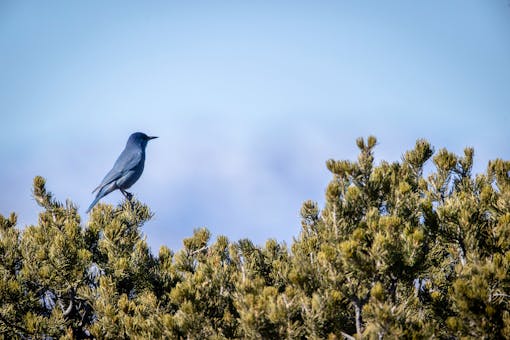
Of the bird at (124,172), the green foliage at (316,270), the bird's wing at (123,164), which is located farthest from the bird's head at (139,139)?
the green foliage at (316,270)

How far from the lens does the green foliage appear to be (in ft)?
11.3

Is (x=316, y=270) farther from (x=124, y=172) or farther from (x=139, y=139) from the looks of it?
(x=139, y=139)

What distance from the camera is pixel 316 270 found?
3.77 meters

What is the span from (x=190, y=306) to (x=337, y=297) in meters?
1.06

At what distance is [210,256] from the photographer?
4961mm

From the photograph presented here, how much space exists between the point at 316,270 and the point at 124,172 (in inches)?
251

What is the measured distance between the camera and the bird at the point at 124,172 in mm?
9266

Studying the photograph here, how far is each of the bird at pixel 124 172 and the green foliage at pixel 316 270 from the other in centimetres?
349

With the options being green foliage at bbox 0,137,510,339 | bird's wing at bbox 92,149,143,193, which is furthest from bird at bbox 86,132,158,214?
green foliage at bbox 0,137,510,339

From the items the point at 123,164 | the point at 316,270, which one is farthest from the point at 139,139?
the point at 316,270

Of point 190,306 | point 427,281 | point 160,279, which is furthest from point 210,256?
point 427,281

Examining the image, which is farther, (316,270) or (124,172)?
(124,172)

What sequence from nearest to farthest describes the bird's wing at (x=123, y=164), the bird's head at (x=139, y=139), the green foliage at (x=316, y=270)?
the green foliage at (x=316, y=270) < the bird's wing at (x=123, y=164) < the bird's head at (x=139, y=139)

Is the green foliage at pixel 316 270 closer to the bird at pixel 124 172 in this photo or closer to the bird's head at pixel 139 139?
the bird at pixel 124 172
